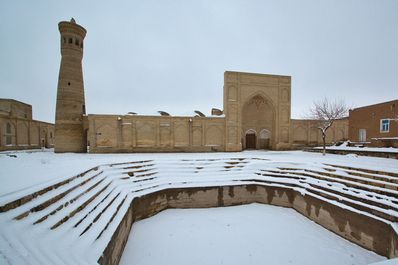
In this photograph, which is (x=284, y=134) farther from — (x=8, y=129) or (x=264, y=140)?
(x=8, y=129)

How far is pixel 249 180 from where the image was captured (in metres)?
9.60

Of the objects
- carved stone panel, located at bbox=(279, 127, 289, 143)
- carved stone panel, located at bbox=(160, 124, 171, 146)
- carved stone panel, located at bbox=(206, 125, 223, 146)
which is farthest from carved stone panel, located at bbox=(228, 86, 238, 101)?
carved stone panel, located at bbox=(160, 124, 171, 146)

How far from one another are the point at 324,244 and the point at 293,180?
3.50 metres

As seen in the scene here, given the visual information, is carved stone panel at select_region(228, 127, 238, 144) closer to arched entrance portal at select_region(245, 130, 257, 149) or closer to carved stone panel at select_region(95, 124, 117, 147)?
arched entrance portal at select_region(245, 130, 257, 149)

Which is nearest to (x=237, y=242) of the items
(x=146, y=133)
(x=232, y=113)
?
(x=146, y=133)

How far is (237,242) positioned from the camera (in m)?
5.64

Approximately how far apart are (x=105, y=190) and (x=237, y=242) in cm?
470

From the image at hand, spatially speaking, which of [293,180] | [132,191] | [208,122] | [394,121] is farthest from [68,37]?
[394,121]

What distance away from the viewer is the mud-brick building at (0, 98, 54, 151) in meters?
21.0

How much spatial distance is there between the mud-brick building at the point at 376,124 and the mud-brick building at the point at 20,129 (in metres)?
37.5

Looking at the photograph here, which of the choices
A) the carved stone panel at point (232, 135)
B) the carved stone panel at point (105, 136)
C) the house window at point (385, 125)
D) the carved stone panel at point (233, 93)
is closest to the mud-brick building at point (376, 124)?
the house window at point (385, 125)

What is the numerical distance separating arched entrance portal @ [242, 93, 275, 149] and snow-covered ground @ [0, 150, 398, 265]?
973 cm

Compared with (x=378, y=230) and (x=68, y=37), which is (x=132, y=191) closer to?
(x=378, y=230)

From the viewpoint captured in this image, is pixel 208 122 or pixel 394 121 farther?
pixel 208 122
